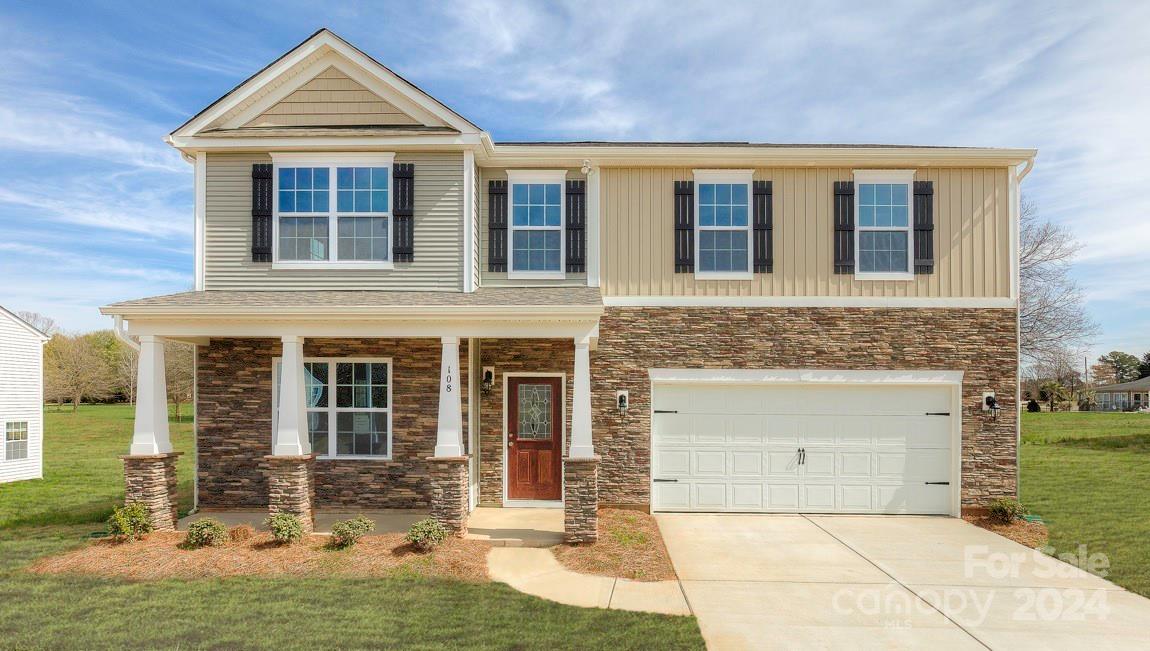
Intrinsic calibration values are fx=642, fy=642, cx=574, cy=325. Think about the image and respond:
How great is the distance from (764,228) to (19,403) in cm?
1911

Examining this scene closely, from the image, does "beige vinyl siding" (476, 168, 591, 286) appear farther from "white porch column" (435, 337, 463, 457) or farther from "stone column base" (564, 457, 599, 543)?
"stone column base" (564, 457, 599, 543)

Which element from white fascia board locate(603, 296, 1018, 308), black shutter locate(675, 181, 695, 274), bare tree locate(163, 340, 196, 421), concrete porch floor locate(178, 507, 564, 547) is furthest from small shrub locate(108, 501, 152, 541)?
bare tree locate(163, 340, 196, 421)

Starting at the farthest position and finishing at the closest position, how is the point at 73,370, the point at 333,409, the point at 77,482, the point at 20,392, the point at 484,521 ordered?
1. the point at 73,370
2. the point at 20,392
3. the point at 77,482
4. the point at 333,409
5. the point at 484,521

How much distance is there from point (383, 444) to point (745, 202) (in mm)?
7435

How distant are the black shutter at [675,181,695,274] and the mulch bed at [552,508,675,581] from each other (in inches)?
171

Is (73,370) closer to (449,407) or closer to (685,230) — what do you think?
(449,407)

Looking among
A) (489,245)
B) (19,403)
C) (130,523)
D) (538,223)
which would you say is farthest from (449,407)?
(19,403)

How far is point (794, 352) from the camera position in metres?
11.0

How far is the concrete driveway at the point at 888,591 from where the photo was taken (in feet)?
20.2

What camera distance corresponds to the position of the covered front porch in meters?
9.15

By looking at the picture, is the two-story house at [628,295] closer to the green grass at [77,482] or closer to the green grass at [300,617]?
the green grass at [77,482]

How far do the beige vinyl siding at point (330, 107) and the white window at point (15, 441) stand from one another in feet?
39.6

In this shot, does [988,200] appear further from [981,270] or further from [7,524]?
[7,524]

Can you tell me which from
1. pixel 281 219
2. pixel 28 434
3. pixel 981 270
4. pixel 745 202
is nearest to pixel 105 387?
pixel 28 434
